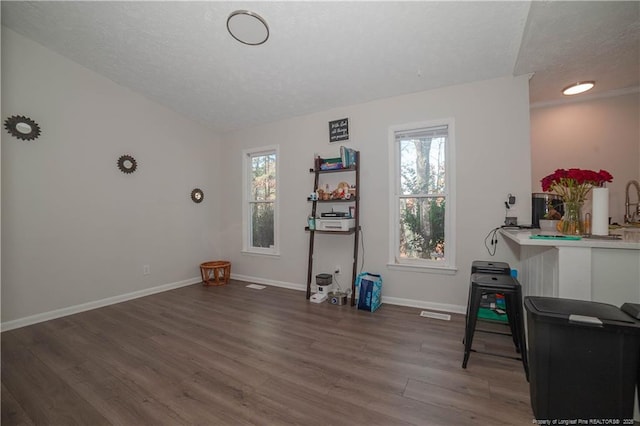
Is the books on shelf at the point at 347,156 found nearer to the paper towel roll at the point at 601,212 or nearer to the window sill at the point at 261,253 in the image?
the window sill at the point at 261,253

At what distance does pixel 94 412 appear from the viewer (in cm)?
146

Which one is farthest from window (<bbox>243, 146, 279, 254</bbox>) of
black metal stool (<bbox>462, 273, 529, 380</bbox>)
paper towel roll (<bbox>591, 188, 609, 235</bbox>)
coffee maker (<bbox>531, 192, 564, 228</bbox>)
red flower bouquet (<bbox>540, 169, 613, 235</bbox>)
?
paper towel roll (<bbox>591, 188, 609, 235</bbox>)

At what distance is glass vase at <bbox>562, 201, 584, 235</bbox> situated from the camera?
67.4 inches

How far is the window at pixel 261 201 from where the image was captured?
409 cm

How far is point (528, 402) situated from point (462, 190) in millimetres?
1909

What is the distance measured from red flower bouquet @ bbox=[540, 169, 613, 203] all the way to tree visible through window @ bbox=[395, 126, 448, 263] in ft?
3.76

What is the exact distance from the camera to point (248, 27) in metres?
2.27

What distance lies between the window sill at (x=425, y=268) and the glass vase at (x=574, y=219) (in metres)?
1.20

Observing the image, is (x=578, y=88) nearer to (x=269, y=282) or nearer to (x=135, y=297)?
(x=269, y=282)

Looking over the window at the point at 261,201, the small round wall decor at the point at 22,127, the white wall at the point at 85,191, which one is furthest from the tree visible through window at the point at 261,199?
the small round wall decor at the point at 22,127

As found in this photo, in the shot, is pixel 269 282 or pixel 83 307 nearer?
pixel 83 307

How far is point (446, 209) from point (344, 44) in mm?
2034

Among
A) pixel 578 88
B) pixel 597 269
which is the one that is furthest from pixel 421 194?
pixel 578 88

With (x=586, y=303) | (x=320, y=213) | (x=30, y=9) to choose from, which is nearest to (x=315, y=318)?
(x=320, y=213)
